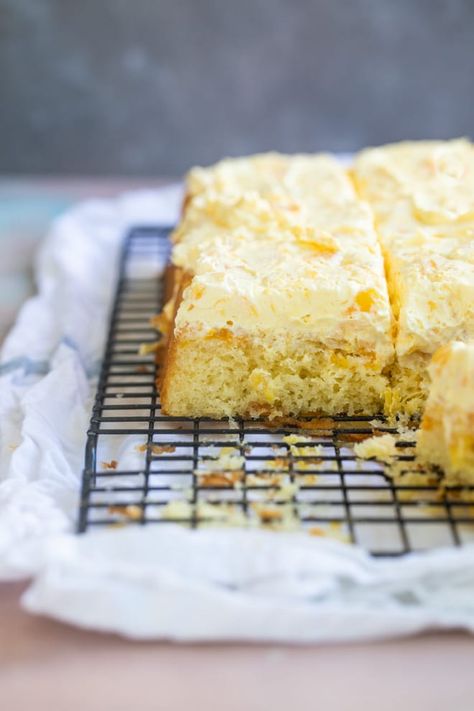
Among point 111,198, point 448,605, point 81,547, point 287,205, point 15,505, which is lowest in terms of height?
point 448,605

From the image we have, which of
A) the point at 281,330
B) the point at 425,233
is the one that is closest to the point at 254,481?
the point at 281,330

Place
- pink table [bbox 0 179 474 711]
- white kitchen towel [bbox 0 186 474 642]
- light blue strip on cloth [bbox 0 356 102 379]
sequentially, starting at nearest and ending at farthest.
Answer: pink table [bbox 0 179 474 711]
white kitchen towel [bbox 0 186 474 642]
light blue strip on cloth [bbox 0 356 102 379]

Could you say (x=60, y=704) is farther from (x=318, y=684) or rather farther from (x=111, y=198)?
(x=111, y=198)

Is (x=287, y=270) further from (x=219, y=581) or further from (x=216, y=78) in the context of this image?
(x=216, y=78)

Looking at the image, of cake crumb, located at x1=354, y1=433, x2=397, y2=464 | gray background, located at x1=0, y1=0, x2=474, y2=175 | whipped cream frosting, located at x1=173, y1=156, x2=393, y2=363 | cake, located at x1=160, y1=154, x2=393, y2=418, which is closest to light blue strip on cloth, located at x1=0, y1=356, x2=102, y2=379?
cake, located at x1=160, y1=154, x2=393, y2=418

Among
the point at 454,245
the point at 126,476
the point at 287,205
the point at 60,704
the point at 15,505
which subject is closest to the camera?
the point at 60,704

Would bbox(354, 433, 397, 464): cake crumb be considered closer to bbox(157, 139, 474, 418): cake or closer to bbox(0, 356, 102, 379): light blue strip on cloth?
bbox(157, 139, 474, 418): cake

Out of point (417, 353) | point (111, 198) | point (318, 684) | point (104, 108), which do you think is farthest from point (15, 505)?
point (104, 108)
